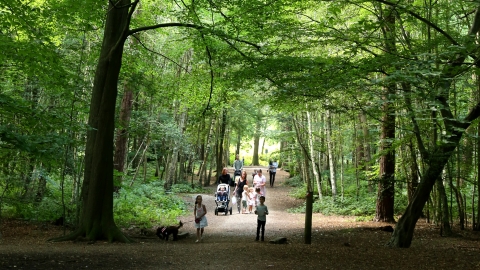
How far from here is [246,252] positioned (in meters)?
8.63

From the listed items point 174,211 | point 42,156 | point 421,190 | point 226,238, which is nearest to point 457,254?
point 421,190

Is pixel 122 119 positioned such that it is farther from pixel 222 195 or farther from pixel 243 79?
pixel 243 79

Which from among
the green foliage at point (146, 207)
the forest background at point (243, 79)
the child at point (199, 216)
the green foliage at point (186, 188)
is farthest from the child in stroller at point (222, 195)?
the green foliage at point (186, 188)

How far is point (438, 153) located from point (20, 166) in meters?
11.0

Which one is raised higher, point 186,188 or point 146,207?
point 186,188

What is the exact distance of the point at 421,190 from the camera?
31.1 feet

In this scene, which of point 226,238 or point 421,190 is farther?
point 226,238

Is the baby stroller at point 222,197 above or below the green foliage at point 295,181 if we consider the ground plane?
below

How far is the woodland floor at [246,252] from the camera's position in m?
7.13

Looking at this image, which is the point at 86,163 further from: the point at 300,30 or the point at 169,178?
the point at 169,178

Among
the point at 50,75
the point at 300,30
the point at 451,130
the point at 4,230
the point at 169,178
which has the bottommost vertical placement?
the point at 4,230

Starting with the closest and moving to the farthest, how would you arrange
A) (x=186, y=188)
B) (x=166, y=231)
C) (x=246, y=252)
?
1. (x=246, y=252)
2. (x=166, y=231)
3. (x=186, y=188)

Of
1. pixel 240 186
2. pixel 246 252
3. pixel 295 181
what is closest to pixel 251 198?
pixel 240 186

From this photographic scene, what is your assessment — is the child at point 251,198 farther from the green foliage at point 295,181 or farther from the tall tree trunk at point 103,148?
the green foliage at point 295,181
